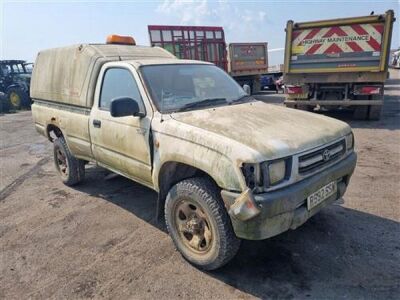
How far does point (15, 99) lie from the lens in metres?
18.0

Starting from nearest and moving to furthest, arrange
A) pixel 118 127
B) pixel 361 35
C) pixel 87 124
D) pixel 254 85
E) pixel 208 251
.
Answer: pixel 208 251
pixel 118 127
pixel 87 124
pixel 361 35
pixel 254 85

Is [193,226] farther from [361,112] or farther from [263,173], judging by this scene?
[361,112]

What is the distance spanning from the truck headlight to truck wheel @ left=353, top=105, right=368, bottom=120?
26.0ft

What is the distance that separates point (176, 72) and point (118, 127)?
95 centimetres

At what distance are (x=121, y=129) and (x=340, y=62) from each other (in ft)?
24.5

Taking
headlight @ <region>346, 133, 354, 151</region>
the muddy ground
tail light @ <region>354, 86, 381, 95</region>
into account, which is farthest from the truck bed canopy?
tail light @ <region>354, 86, 381, 95</region>

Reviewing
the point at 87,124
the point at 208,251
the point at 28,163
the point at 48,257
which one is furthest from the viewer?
the point at 28,163

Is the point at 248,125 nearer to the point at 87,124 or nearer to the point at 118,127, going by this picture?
the point at 118,127

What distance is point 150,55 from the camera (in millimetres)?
4852

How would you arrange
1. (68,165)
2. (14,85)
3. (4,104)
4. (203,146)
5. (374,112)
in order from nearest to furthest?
(203,146)
(68,165)
(374,112)
(4,104)
(14,85)

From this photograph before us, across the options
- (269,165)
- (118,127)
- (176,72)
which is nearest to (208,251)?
(269,165)

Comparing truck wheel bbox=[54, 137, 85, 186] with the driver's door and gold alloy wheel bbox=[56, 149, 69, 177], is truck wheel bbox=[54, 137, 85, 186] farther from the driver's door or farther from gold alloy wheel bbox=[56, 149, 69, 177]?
the driver's door

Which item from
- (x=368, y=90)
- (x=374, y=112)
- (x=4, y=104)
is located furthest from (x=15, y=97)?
(x=374, y=112)

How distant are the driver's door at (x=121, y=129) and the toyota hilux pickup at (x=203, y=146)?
0.01 meters
